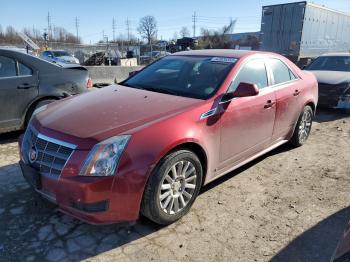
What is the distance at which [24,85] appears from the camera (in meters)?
5.49

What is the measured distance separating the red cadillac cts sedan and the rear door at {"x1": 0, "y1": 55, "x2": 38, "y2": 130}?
1923mm

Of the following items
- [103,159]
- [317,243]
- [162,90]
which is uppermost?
[162,90]

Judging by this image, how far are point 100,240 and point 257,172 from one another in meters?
2.47

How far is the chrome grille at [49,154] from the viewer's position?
112 inches

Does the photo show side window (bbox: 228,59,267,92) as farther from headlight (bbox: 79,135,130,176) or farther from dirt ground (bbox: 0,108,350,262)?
headlight (bbox: 79,135,130,176)

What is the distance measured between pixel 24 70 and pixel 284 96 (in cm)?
415

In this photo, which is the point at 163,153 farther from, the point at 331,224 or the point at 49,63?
the point at 49,63

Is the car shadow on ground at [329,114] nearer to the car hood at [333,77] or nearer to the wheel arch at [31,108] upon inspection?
the car hood at [333,77]

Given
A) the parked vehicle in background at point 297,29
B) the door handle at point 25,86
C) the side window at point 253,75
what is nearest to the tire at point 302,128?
Answer: the side window at point 253,75

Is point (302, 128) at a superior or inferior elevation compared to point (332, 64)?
inferior

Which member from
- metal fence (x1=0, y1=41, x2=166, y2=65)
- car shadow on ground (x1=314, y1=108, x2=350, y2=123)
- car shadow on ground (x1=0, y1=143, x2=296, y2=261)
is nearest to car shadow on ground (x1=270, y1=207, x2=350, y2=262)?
car shadow on ground (x1=0, y1=143, x2=296, y2=261)

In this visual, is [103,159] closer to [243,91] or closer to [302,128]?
[243,91]

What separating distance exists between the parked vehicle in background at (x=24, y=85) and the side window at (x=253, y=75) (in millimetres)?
A: 3341

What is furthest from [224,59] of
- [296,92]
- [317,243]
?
[317,243]
